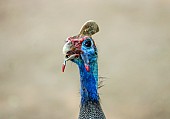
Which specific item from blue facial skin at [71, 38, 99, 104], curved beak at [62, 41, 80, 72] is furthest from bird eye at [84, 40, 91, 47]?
curved beak at [62, 41, 80, 72]

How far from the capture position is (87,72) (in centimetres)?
491

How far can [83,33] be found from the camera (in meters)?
4.96

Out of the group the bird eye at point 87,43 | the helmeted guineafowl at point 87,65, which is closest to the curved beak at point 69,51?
the helmeted guineafowl at point 87,65

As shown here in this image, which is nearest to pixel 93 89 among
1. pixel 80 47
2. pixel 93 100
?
pixel 93 100

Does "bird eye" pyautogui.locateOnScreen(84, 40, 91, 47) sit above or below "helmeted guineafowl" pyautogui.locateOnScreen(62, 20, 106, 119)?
above

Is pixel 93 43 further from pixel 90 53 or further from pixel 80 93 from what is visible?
pixel 80 93

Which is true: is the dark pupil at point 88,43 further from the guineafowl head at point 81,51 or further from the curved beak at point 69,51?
the curved beak at point 69,51

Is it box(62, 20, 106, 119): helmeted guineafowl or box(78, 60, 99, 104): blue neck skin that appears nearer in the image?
box(62, 20, 106, 119): helmeted guineafowl

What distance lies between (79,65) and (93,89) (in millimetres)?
244

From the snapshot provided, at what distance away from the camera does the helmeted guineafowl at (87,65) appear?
15.7 feet

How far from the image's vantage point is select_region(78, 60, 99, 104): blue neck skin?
194 inches

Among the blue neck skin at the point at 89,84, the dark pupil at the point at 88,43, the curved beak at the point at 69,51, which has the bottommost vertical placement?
the blue neck skin at the point at 89,84

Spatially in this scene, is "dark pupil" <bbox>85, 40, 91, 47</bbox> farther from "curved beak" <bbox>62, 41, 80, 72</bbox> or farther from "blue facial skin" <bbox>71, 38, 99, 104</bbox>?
"curved beak" <bbox>62, 41, 80, 72</bbox>

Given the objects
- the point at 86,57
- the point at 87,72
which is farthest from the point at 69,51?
the point at 87,72
